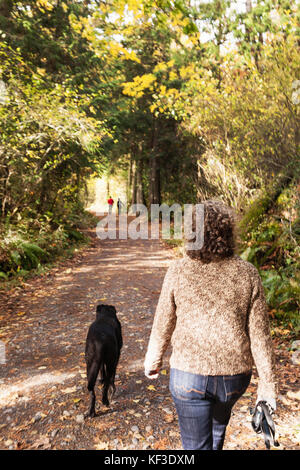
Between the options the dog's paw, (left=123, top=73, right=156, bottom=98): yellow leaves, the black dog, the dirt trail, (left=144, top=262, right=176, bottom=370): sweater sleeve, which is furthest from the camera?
(left=123, top=73, right=156, bottom=98): yellow leaves

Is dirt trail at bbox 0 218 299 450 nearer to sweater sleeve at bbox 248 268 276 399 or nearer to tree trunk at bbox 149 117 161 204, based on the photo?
sweater sleeve at bbox 248 268 276 399

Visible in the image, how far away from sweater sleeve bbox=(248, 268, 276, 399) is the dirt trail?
1.61m

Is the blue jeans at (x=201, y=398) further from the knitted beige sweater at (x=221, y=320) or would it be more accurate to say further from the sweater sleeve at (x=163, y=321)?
the sweater sleeve at (x=163, y=321)

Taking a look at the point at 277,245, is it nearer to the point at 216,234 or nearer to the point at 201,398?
the point at 216,234

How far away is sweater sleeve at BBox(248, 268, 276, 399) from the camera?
2049mm

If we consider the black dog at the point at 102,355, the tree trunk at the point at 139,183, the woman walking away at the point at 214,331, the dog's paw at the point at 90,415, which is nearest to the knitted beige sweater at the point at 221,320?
the woman walking away at the point at 214,331

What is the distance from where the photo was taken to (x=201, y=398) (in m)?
2.00

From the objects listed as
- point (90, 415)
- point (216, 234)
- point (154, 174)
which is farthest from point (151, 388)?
point (154, 174)

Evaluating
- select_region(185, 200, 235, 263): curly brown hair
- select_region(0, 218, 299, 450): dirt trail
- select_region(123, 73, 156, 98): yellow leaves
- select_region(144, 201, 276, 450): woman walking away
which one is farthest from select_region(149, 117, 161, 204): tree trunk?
select_region(144, 201, 276, 450): woman walking away

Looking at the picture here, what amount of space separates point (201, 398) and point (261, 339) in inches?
19.3

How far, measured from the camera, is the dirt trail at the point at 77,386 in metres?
3.43

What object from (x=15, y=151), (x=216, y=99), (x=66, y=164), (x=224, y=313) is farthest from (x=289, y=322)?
(x=66, y=164)

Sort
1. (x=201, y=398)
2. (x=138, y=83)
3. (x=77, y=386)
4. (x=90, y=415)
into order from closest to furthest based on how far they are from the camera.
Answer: (x=201, y=398), (x=90, y=415), (x=77, y=386), (x=138, y=83)

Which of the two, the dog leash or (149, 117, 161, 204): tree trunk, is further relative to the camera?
(149, 117, 161, 204): tree trunk
